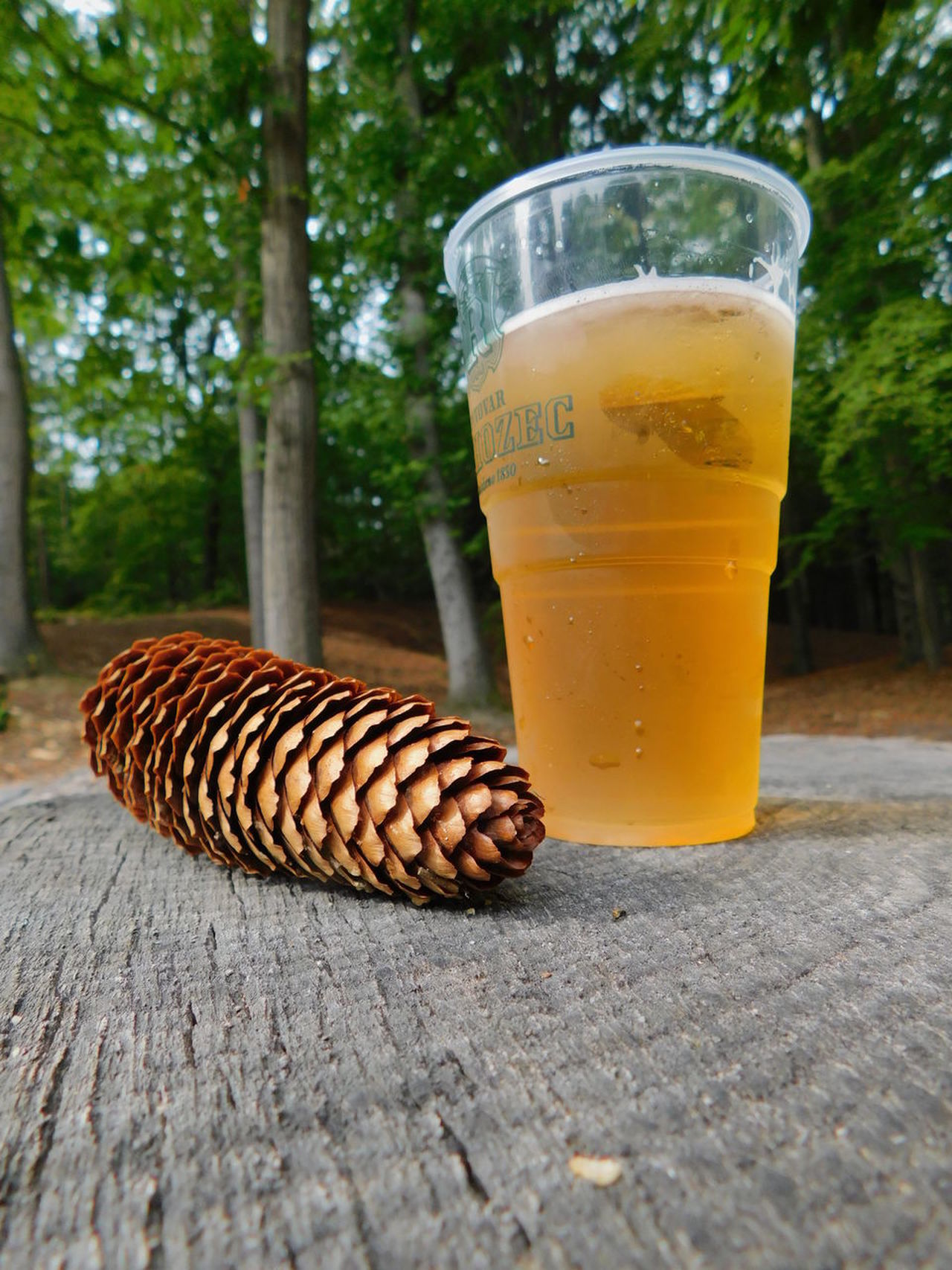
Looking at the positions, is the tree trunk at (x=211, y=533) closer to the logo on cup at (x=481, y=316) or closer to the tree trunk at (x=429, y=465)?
the tree trunk at (x=429, y=465)

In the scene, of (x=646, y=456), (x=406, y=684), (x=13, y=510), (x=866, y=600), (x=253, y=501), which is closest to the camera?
(x=646, y=456)

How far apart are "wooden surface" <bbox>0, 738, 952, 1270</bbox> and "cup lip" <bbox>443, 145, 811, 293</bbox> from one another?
937mm

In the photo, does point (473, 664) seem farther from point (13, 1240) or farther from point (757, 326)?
point (13, 1240)

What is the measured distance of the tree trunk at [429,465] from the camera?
6.57 metres

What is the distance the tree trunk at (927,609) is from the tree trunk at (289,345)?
603 cm

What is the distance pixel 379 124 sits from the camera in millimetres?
6789

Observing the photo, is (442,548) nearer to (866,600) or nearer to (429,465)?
(429,465)

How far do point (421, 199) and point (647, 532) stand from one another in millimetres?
6677

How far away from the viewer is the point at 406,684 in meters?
8.09

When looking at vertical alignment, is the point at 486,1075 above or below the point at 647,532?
below

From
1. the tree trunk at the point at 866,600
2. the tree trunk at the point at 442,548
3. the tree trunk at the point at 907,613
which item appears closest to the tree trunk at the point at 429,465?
the tree trunk at the point at 442,548

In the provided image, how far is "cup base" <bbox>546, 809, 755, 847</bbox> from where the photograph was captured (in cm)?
105

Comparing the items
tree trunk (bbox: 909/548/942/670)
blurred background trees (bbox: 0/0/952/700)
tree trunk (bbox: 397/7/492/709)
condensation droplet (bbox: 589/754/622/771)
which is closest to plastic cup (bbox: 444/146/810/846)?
condensation droplet (bbox: 589/754/622/771)

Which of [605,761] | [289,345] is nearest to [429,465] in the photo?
[289,345]
